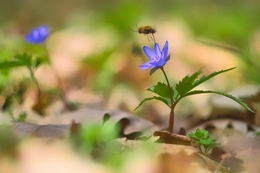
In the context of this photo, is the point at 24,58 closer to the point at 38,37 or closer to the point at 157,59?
the point at 38,37

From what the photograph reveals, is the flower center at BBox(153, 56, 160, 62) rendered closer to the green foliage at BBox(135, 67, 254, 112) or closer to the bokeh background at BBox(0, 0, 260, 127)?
the green foliage at BBox(135, 67, 254, 112)

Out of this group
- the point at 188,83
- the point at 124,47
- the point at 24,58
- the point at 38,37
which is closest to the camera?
the point at 188,83

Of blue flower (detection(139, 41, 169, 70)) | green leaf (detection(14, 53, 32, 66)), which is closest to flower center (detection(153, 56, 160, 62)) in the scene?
blue flower (detection(139, 41, 169, 70))

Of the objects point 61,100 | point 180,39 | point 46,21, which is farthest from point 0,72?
point 46,21

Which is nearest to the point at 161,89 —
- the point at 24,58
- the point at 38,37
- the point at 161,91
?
the point at 161,91

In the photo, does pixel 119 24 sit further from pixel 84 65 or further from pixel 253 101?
pixel 253 101
